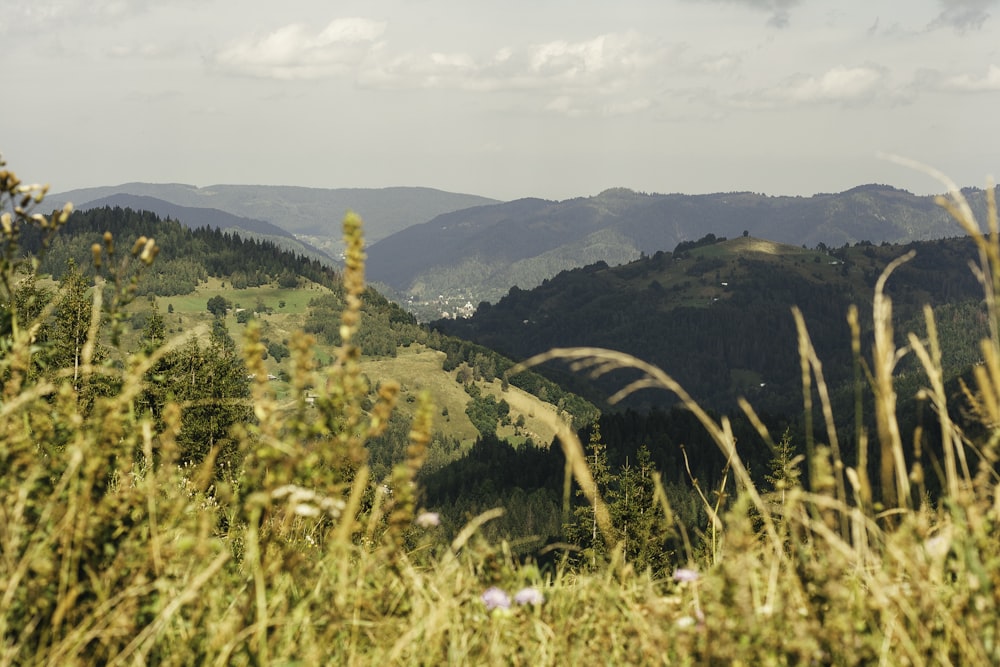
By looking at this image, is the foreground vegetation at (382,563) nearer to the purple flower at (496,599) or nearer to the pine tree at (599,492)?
the purple flower at (496,599)

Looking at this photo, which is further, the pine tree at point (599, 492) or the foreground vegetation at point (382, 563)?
the pine tree at point (599, 492)

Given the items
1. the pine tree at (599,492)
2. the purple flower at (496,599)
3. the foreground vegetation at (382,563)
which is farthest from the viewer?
the pine tree at (599,492)

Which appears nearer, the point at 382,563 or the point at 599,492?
the point at 382,563

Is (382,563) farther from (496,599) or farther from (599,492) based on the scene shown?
(599,492)

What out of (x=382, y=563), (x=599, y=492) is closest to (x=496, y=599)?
(x=382, y=563)

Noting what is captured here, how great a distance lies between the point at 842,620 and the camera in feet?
9.93

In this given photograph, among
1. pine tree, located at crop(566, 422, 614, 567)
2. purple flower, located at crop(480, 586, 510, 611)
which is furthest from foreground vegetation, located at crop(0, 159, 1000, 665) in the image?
pine tree, located at crop(566, 422, 614, 567)

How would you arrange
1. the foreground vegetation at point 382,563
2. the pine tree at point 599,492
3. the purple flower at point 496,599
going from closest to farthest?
1. the foreground vegetation at point 382,563
2. the purple flower at point 496,599
3. the pine tree at point 599,492

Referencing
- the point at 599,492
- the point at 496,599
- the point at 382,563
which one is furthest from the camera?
the point at 599,492

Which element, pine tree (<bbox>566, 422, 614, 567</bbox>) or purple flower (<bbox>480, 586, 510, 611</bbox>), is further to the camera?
pine tree (<bbox>566, 422, 614, 567</bbox>)

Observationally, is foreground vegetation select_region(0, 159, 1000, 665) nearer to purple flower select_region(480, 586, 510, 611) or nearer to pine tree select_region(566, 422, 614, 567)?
purple flower select_region(480, 586, 510, 611)

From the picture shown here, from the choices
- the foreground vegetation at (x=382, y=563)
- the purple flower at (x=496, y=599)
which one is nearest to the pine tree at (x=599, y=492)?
the foreground vegetation at (x=382, y=563)

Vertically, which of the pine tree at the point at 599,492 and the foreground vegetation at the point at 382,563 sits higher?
the foreground vegetation at the point at 382,563

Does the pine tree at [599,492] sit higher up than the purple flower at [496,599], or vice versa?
the purple flower at [496,599]
